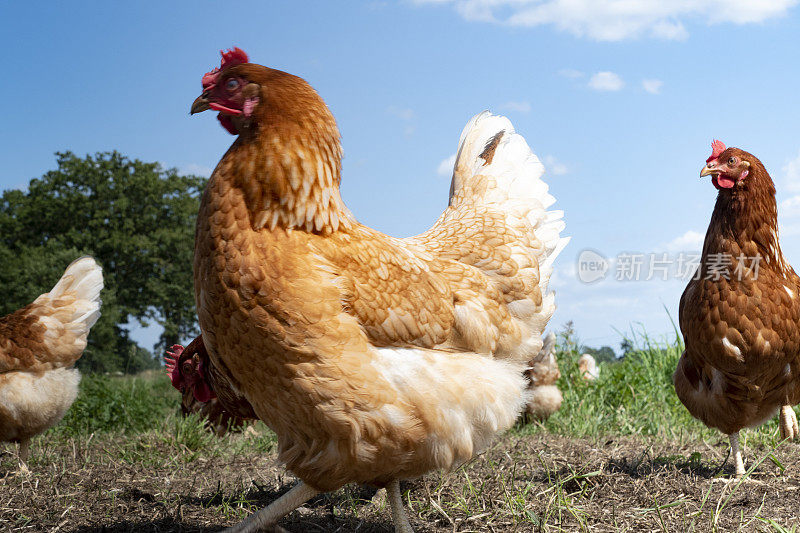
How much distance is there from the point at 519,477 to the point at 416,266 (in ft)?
5.29

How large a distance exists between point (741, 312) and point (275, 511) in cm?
297

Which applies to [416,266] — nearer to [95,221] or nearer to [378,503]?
[378,503]

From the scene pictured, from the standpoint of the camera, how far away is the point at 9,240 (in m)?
20.8

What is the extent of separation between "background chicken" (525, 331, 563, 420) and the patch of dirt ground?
2.01 meters

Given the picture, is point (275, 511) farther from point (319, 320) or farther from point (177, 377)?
point (177, 377)

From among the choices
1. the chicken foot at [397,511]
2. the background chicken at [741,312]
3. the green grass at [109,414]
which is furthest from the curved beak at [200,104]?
the green grass at [109,414]

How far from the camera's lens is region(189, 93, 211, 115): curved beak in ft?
8.33

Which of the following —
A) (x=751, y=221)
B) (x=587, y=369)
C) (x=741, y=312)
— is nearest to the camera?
(x=741, y=312)

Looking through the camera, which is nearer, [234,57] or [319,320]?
[319,320]

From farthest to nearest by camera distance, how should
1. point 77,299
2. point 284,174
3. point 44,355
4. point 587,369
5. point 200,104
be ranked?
point 587,369 < point 77,299 < point 44,355 < point 200,104 < point 284,174

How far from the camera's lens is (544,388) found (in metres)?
6.44

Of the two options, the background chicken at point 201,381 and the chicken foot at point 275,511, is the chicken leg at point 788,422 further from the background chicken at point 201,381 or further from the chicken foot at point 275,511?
the background chicken at point 201,381

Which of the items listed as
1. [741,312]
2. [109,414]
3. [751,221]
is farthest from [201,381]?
[751,221]

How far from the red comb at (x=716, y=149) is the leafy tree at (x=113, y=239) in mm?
16067
